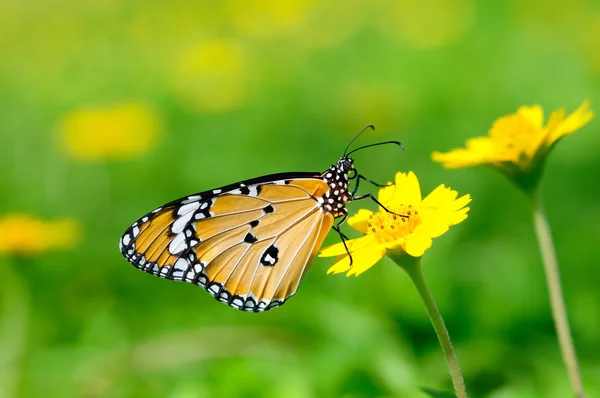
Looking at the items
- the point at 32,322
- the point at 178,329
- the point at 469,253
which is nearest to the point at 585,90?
→ the point at 469,253

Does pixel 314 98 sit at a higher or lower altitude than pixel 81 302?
higher

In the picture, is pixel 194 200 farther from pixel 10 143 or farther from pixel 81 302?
pixel 10 143

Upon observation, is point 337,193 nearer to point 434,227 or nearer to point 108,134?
point 434,227

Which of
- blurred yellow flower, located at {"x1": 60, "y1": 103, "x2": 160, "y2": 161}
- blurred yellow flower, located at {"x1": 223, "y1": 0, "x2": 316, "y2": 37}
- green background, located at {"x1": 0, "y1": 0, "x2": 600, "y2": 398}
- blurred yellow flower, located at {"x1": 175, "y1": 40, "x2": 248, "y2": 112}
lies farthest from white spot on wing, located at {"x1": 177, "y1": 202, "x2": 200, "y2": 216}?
blurred yellow flower, located at {"x1": 223, "y1": 0, "x2": 316, "y2": 37}

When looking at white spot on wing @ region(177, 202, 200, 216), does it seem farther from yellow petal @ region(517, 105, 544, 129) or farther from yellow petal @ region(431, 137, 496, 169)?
yellow petal @ region(517, 105, 544, 129)

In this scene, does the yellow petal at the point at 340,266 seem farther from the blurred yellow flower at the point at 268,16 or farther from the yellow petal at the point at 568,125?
the blurred yellow flower at the point at 268,16

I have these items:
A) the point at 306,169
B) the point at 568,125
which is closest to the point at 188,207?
the point at 568,125
